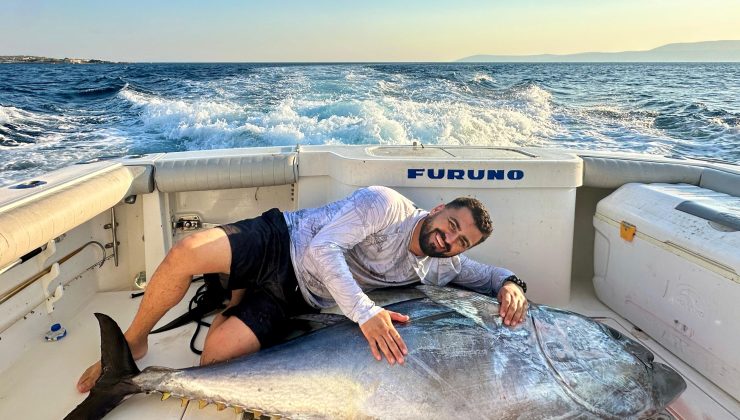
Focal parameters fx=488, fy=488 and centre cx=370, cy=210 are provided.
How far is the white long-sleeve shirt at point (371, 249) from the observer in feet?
6.45

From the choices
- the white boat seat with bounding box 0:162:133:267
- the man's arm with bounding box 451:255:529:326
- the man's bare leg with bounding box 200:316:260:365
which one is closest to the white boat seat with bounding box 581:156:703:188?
the man's arm with bounding box 451:255:529:326

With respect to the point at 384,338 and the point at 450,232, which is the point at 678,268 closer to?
the point at 450,232

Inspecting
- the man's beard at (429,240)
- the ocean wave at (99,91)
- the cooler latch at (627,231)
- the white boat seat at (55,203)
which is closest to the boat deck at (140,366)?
the cooler latch at (627,231)

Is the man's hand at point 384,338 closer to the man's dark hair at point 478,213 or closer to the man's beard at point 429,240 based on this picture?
the man's beard at point 429,240

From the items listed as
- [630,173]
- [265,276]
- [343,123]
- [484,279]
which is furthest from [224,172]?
[343,123]

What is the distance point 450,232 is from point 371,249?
1.25 ft

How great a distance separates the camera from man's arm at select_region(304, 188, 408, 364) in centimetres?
167

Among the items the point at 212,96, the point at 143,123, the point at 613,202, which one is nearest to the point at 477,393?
the point at 613,202

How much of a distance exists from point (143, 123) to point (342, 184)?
10.8 metres

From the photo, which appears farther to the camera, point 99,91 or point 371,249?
point 99,91

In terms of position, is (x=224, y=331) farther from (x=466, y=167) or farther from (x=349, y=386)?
(x=466, y=167)

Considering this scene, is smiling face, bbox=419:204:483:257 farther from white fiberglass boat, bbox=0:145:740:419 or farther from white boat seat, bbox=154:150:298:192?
white boat seat, bbox=154:150:298:192

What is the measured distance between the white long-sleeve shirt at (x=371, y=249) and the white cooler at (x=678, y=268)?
707 millimetres

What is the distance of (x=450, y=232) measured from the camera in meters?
1.94
